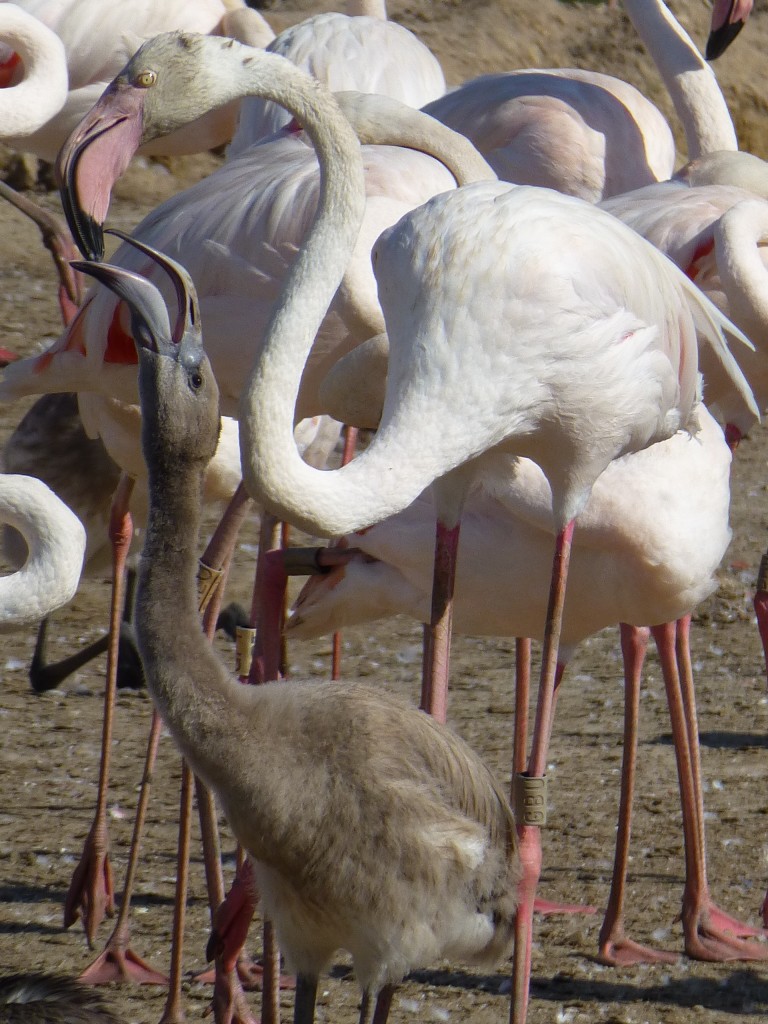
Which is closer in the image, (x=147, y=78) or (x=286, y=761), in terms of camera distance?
(x=286, y=761)

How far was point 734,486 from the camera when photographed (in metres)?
7.15

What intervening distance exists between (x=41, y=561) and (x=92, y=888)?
1037 mm

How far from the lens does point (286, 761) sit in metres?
2.49

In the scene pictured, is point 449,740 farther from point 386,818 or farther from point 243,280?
point 243,280

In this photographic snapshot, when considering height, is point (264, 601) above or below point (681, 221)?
below

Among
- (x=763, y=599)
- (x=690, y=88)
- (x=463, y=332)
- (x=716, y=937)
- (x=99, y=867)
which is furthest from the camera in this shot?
(x=690, y=88)

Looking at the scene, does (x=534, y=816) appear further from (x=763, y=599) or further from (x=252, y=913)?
(x=763, y=599)

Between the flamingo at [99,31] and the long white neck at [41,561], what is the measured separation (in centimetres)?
322

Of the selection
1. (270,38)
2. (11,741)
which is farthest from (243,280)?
(270,38)

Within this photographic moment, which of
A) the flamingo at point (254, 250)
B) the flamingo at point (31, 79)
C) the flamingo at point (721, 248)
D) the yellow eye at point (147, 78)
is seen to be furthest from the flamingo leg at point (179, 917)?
the flamingo at point (31, 79)

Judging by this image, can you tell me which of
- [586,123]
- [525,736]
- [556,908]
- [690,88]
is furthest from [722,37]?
[556,908]

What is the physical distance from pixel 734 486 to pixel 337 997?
4218mm

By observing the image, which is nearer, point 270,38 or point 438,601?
point 438,601

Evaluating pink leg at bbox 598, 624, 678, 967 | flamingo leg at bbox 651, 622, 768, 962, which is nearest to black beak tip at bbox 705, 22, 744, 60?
flamingo leg at bbox 651, 622, 768, 962
